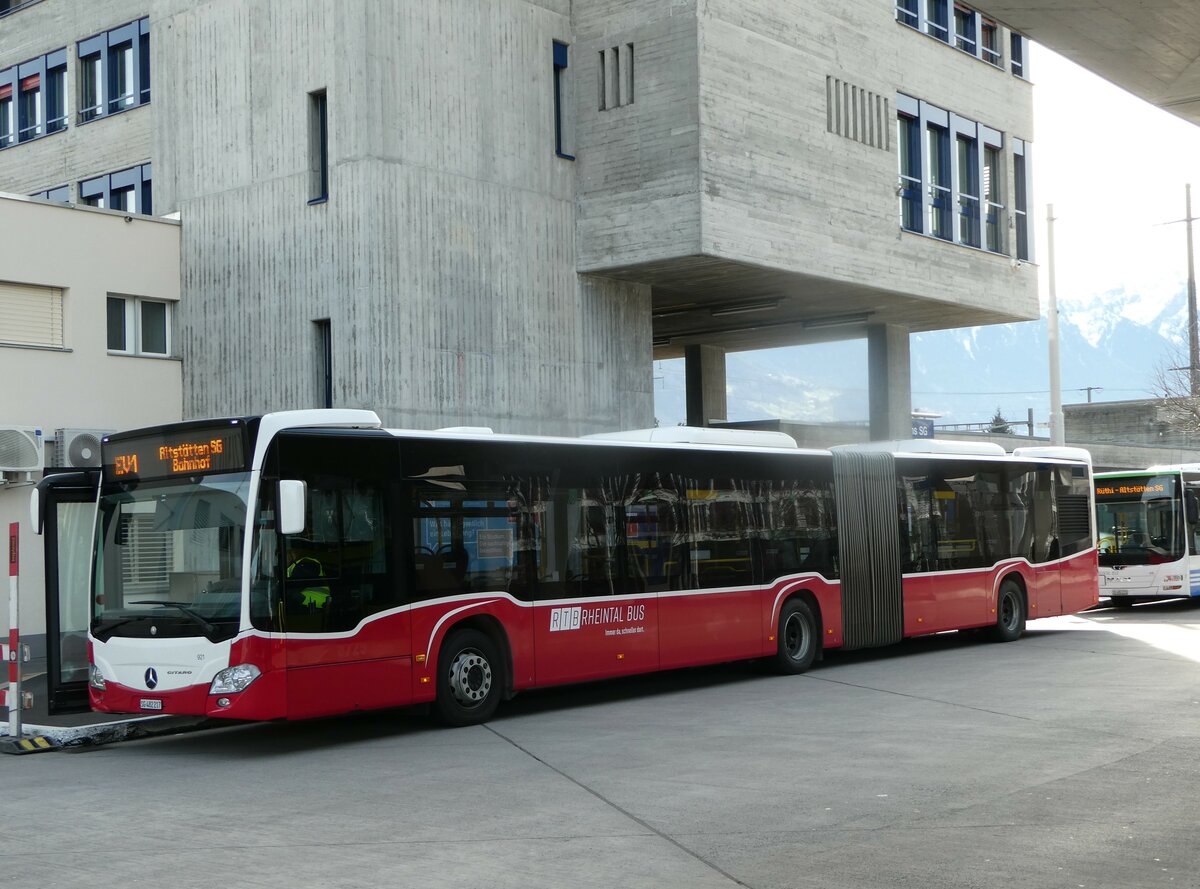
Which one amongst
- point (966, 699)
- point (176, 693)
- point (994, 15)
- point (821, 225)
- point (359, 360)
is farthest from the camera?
point (821, 225)

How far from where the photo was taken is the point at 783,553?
18.5m

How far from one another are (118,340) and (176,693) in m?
14.3

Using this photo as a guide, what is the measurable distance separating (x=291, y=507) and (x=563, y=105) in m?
16.7

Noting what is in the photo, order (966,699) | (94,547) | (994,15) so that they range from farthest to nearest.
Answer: (966,699) → (94,547) → (994,15)

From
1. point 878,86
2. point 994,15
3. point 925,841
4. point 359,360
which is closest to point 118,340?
point 359,360

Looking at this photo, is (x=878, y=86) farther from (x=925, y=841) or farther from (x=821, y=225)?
(x=925, y=841)

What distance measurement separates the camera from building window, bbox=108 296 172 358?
84.0 feet

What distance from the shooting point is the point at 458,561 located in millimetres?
14320

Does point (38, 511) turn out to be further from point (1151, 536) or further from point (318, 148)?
point (1151, 536)

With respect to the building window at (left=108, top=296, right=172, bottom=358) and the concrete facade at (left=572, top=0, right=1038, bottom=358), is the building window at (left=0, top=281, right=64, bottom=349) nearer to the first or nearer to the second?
the building window at (left=108, top=296, right=172, bottom=358)

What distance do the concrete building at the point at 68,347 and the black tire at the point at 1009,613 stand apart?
13.5 meters

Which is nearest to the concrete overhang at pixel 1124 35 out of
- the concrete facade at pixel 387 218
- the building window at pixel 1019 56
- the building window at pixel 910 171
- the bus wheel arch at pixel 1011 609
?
the bus wheel arch at pixel 1011 609

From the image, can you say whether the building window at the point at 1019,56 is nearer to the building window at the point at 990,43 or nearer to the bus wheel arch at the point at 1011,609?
the building window at the point at 990,43

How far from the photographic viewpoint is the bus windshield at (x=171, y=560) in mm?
12672
